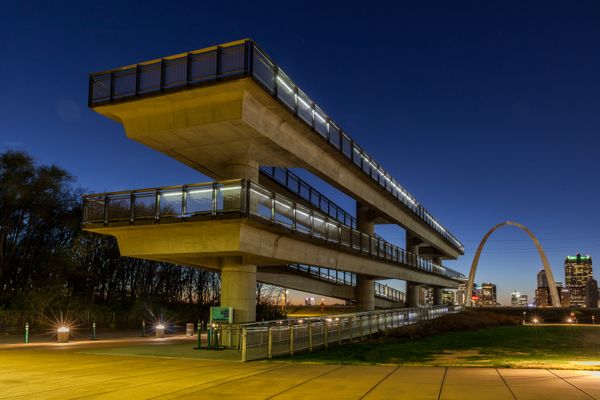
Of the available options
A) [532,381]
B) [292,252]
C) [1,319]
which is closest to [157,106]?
[292,252]

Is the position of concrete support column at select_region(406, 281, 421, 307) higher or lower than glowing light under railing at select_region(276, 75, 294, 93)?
lower

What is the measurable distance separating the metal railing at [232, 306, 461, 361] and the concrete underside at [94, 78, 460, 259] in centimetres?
733

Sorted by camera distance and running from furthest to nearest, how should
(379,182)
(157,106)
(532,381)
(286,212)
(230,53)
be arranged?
1. (379,182)
2. (286,212)
3. (157,106)
4. (230,53)
5. (532,381)

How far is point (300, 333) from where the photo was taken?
69.7ft

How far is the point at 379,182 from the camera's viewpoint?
38.2 meters

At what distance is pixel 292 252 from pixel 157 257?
237 inches

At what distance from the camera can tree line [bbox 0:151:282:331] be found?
35938mm

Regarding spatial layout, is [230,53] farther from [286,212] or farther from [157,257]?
[157,257]

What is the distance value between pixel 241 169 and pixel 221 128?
3.35m

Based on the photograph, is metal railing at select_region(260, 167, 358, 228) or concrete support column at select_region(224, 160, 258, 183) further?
metal railing at select_region(260, 167, 358, 228)

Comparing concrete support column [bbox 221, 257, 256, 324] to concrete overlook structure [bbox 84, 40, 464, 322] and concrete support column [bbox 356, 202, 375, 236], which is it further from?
concrete support column [bbox 356, 202, 375, 236]

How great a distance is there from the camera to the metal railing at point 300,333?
1867 centimetres

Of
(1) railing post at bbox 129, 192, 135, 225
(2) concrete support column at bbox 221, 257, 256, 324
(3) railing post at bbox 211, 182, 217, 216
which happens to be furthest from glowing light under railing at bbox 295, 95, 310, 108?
(1) railing post at bbox 129, 192, 135, 225

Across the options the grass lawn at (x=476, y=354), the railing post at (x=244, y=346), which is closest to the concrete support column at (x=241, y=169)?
the grass lawn at (x=476, y=354)
